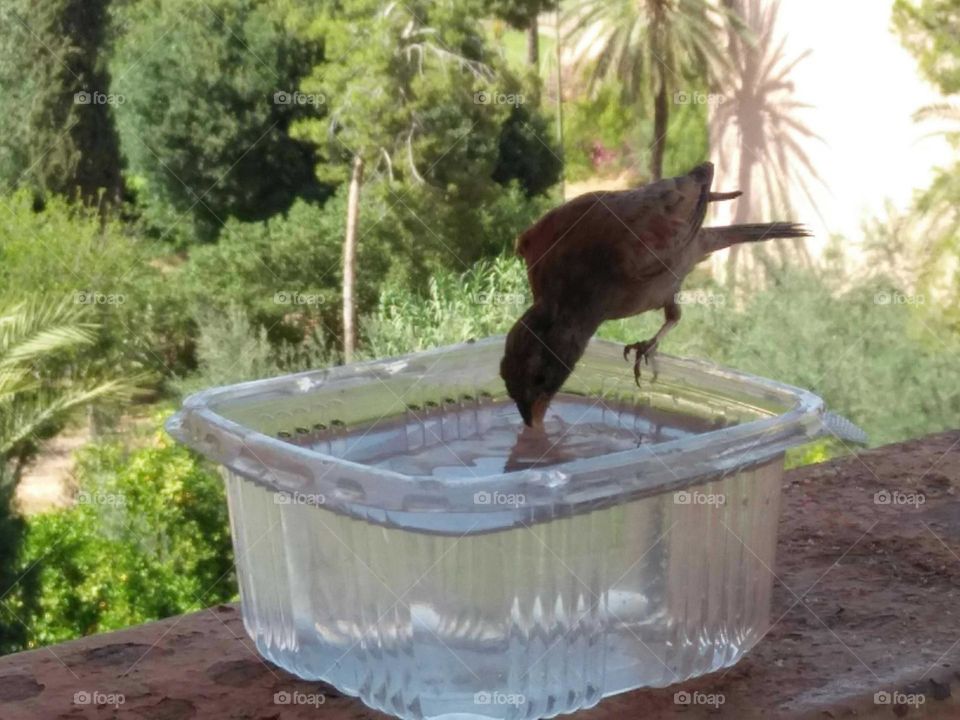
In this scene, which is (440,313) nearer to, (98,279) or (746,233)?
(98,279)

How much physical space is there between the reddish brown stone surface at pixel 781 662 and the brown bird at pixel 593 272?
210mm

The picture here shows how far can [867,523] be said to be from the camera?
1136 millimetres

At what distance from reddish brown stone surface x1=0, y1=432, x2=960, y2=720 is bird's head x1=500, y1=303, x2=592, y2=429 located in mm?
202

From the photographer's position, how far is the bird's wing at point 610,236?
1006 mm

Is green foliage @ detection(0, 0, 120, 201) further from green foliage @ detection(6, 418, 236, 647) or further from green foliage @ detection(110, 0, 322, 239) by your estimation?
green foliage @ detection(6, 418, 236, 647)

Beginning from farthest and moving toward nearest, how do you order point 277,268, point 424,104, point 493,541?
point 277,268
point 424,104
point 493,541

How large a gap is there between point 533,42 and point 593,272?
24.3 feet

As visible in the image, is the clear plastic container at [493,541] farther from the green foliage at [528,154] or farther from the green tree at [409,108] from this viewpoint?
the green foliage at [528,154]

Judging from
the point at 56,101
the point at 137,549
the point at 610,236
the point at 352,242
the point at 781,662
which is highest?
the point at 56,101

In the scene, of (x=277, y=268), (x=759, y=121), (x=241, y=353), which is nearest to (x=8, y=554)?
(x=241, y=353)

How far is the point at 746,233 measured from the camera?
1.39 metres

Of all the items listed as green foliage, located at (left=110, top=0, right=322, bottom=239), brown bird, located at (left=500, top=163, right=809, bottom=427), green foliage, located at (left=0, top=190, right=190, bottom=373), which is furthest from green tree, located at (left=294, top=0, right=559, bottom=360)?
brown bird, located at (left=500, top=163, right=809, bottom=427)

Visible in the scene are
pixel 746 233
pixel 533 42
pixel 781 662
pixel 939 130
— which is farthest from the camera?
pixel 533 42

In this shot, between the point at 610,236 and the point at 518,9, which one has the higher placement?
the point at 518,9
